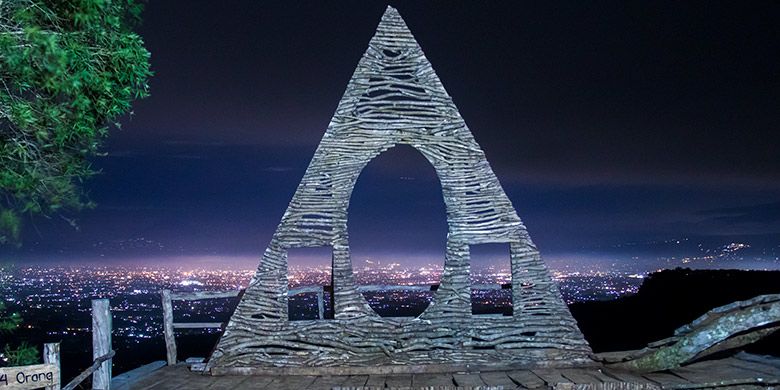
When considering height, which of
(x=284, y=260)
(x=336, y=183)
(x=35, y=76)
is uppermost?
(x=35, y=76)

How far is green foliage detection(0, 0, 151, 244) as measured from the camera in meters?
6.92

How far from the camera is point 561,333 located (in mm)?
9367

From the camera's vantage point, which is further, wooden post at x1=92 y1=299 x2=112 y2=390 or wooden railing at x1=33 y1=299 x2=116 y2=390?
wooden post at x1=92 y1=299 x2=112 y2=390

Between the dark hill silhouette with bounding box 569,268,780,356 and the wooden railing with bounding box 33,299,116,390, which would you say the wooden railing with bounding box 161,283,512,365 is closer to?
the wooden railing with bounding box 33,299,116,390

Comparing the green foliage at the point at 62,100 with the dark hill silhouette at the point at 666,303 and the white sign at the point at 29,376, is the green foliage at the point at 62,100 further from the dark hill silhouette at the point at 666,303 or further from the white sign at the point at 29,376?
the dark hill silhouette at the point at 666,303

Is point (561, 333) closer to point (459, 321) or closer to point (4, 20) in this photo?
point (459, 321)

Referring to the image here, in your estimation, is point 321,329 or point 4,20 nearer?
point 4,20

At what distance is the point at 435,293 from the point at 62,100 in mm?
5413

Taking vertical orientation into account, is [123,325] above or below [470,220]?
below

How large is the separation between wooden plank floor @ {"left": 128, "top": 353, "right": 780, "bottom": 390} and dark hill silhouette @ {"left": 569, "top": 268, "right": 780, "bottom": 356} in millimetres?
6314

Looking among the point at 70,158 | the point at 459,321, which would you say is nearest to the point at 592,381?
the point at 459,321

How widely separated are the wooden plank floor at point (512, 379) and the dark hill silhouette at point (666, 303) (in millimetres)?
6314

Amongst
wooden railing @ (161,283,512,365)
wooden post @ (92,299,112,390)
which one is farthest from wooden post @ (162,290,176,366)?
wooden post @ (92,299,112,390)

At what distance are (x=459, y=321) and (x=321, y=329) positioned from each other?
193 centimetres
